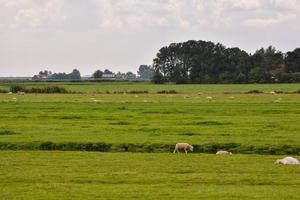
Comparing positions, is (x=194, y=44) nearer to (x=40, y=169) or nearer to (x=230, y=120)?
(x=230, y=120)

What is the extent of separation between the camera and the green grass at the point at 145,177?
1684cm

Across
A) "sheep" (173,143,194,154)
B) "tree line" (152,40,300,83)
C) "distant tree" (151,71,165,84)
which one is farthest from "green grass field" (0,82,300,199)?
"distant tree" (151,71,165,84)

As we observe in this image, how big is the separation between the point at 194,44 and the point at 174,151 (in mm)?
148163

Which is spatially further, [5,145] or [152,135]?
[152,135]

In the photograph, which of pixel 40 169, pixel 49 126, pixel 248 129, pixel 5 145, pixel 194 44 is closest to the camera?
pixel 40 169

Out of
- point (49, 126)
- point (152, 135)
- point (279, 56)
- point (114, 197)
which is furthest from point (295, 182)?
point (279, 56)

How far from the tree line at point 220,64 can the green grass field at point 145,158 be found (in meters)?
115

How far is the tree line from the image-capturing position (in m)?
159

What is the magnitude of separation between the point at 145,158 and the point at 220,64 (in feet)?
481

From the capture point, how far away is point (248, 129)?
3459cm

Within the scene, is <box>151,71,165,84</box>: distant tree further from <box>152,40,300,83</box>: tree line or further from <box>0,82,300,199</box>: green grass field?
<box>0,82,300,199</box>: green grass field

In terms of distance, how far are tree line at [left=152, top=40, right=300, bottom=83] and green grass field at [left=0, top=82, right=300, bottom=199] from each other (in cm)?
11529

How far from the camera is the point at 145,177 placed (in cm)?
1930

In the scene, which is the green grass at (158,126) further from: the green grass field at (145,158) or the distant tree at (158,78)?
the distant tree at (158,78)
